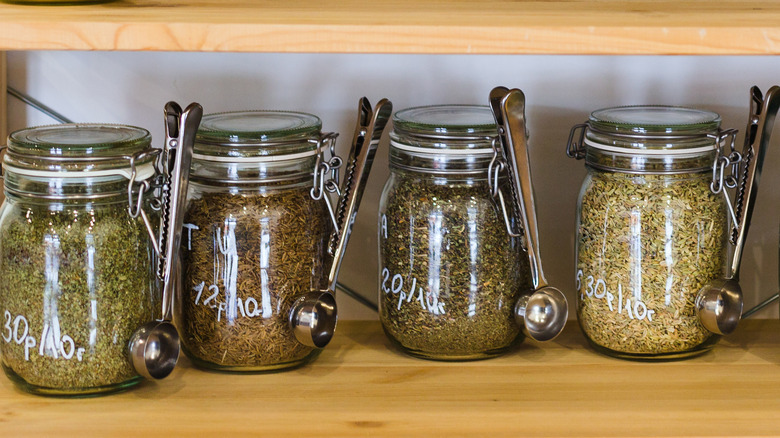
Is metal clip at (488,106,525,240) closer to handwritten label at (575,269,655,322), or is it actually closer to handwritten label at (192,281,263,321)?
handwritten label at (575,269,655,322)

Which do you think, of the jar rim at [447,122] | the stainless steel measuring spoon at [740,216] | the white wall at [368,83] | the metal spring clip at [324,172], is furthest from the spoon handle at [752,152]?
the metal spring clip at [324,172]

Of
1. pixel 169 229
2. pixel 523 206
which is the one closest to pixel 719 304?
pixel 523 206

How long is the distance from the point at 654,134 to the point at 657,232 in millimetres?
86

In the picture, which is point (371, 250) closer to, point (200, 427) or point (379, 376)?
point (379, 376)

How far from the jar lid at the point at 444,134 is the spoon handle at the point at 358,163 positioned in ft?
0.06

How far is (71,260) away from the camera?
0.70 meters

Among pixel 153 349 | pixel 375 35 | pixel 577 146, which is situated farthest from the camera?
pixel 577 146

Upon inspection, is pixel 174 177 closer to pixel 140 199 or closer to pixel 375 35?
pixel 140 199

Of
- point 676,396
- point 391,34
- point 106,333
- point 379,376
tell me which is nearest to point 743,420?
point 676,396

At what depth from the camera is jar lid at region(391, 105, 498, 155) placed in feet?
2.53

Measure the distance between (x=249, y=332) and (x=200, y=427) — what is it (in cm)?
10

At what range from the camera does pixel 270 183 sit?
756 mm

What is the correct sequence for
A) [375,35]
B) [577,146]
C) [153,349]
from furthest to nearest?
[577,146]
[153,349]
[375,35]

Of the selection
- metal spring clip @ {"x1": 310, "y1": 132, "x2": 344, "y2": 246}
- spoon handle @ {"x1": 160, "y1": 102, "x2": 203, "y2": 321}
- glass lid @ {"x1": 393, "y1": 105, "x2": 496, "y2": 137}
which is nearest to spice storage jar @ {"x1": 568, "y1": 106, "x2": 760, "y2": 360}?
glass lid @ {"x1": 393, "y1": 105, "x2": 496, "y2": 137}
